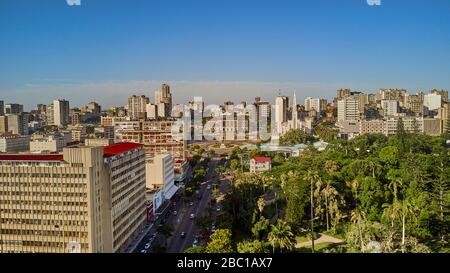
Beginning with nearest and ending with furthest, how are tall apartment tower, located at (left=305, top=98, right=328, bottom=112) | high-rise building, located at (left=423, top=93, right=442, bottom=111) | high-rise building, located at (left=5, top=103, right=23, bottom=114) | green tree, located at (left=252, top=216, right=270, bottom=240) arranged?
high-rise building, located at (left=5, top=103, right=23, bottom=114) → green tree, located at (left=252, top=216, right=270, bottom=240) → high-rise building, located at (left=423, top=93, right=442, bottom=111) → tall apartment tower, located at (left=305, top=98, right=328, bottom=112)

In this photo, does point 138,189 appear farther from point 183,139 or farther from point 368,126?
point 368,126

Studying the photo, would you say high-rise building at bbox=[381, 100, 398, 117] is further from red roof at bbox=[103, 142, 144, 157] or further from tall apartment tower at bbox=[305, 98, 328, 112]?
red roof at bbox=[103, 142, 144, 157]

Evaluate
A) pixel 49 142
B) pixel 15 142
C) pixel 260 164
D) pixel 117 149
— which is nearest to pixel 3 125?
pixel 15 142

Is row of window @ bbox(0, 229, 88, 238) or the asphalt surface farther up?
row of window @ bbox(0, 229, 88, 238)

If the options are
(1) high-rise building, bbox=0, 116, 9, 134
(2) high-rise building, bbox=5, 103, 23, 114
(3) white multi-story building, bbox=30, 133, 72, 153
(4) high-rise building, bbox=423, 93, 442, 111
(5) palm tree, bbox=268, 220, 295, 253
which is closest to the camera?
(2) high-rise building, bbox=5, 103, 23, 114

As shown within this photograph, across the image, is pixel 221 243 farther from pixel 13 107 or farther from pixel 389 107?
pixel 389 107

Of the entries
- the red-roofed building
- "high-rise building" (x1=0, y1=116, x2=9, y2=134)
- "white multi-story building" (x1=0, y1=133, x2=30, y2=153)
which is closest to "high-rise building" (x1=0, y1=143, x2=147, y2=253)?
"high-rise building" (x1=0, y1=116, x2=9, y2=134)
